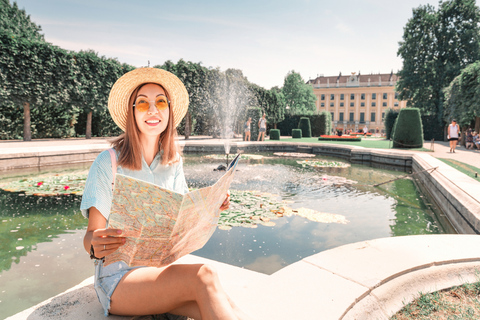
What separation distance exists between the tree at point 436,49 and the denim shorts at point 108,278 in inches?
1173

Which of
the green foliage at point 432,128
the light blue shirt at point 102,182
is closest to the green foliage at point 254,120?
the green foliage at point 432,128

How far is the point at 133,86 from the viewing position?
5.73ft

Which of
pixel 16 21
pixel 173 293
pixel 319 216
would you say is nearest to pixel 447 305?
pixel 173 293

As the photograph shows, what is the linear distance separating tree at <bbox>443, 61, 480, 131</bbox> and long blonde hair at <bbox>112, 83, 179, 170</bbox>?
1996 centimetres

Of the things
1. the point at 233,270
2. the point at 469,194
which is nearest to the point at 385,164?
the point at 469,194

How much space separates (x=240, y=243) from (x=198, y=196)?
101 inches

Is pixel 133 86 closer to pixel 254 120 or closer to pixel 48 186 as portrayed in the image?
pixel 48 186

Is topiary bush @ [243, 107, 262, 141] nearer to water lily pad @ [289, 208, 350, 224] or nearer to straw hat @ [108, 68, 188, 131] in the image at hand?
water lily pad @ [289, 208, 350, 224]

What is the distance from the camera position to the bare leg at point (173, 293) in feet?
4.03

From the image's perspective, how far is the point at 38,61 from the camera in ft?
52.4

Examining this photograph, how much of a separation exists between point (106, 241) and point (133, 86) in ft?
3.08

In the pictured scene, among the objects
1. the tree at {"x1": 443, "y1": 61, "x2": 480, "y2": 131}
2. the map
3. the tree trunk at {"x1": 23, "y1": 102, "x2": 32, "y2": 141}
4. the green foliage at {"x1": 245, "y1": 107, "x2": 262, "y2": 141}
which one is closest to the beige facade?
the tree at {"x1": 443, "y1": 61, "x2": 480, "y2": 131}

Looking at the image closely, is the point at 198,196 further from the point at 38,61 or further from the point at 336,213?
the point at 38,61

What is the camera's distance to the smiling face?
1.67m
